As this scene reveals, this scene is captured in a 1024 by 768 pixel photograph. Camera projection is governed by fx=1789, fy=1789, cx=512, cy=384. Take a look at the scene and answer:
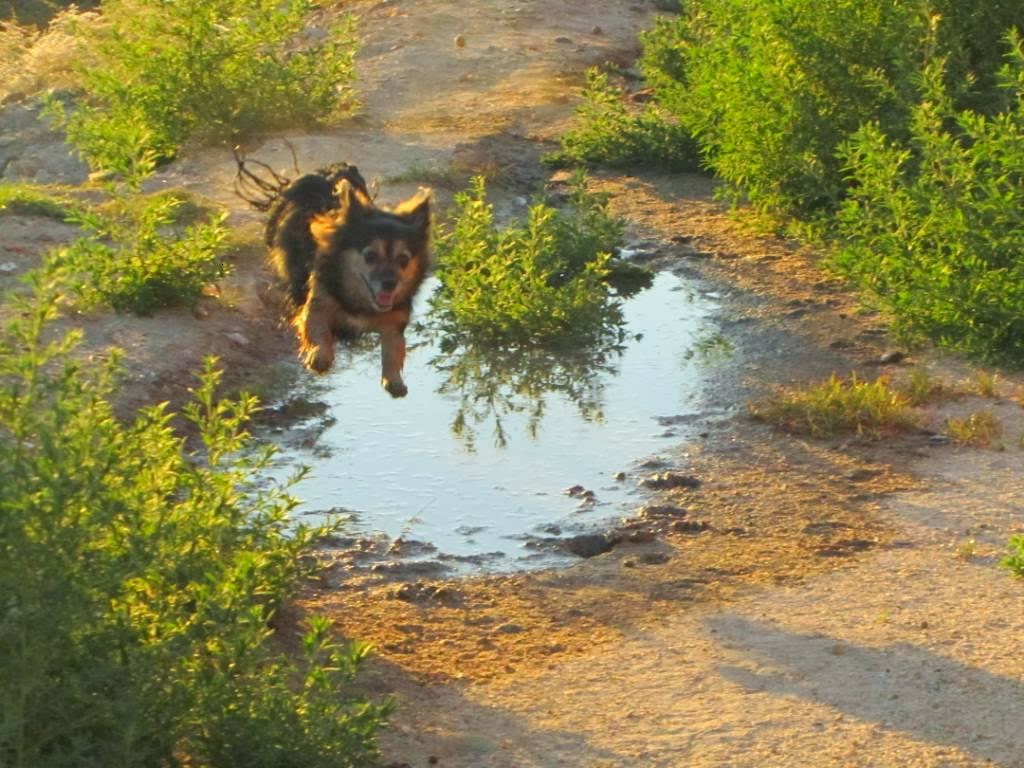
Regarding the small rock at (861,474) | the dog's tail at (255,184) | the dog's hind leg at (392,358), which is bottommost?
the small rock at (861,474)

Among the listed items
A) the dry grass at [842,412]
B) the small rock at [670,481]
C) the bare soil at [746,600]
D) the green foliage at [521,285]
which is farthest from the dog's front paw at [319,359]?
the dry grass at [842,412]

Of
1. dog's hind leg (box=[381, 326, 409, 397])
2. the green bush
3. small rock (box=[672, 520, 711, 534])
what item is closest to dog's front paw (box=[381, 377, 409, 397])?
dog's hind leg (box=[381, 326, 409, 397])

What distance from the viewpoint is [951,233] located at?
934 centimetres

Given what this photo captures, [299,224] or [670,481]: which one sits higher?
[299,224]

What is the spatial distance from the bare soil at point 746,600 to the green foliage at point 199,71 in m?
2.79

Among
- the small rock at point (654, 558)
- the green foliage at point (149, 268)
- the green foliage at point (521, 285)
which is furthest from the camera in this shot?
the green foliage at point (521, 285)

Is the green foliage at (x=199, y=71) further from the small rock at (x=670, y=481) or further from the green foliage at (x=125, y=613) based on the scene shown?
the green foliage at (x=125, y=613)

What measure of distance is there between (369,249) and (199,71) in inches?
213

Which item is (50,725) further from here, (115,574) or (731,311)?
(731,311)

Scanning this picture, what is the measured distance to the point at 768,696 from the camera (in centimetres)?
550

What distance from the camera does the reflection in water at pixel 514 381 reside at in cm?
884

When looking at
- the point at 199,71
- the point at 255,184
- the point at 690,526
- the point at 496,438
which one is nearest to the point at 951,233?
the point at 496,438

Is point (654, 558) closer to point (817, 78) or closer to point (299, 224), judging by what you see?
point (299, 224)

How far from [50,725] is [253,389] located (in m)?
4.59
